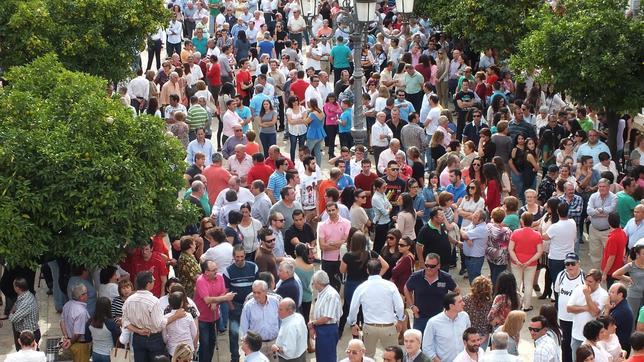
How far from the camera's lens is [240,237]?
16.2 meters

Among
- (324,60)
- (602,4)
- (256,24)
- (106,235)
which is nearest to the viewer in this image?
(106,235)

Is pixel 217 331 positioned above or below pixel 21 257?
below

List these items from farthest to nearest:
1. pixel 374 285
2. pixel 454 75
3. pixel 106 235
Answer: pixel 454 75 < pixel 106 235 < pixel 374 285

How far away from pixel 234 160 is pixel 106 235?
4.67 m

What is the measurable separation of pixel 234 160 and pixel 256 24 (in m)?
12.6

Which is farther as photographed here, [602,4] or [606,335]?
[602,4]

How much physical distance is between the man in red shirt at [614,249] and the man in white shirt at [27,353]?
22.4ft

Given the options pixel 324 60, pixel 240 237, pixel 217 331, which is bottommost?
pixel 217 331

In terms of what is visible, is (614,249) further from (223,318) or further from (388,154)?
(223,318)

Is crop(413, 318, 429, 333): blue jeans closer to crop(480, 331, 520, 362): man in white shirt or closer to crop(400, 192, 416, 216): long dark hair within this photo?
crop(480, 331, 520, 362): man in white shirt

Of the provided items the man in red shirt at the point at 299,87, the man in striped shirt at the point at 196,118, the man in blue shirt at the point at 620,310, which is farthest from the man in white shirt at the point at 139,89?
the man in blue shirt at the point at 620,310

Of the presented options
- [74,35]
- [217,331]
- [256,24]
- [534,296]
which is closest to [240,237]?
[217,331]

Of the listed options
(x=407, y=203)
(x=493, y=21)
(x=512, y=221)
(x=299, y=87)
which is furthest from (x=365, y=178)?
(x=493, y=21)

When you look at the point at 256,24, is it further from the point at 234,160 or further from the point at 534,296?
the point at 534,296
